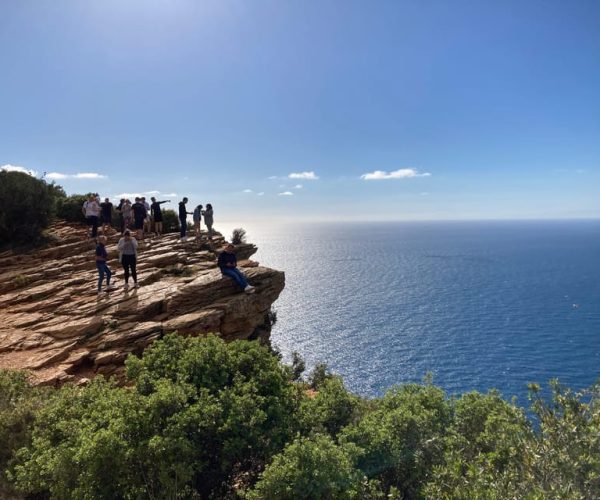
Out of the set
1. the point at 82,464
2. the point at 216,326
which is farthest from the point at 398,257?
the point at 82,464

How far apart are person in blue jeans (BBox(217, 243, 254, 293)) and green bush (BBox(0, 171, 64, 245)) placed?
613 inches

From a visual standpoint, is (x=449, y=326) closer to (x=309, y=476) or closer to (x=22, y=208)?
(x=309, y=476)

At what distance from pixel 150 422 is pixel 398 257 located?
14907cm

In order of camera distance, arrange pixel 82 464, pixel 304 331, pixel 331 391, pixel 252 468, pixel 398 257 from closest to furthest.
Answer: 1. pixel 82 464
2. pixel 252 468
3. pixel 331 391
4. pixel 304 331
5. pixel 398 257

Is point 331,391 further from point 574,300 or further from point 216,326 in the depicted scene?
point 574,300

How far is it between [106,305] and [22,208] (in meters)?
14.7

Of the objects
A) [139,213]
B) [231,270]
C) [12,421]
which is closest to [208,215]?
[139,213]

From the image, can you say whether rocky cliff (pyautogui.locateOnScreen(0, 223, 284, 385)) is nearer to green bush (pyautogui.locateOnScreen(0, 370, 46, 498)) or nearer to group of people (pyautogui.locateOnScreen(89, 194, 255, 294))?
group of people (pyautogui.locateOnScreen(89, 194, 255, 294))

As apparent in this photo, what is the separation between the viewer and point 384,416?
11.5 metres

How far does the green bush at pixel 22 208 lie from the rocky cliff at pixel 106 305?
1905mm

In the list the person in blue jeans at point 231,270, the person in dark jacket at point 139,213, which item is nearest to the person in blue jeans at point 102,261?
the person in blue jeans at point 231,270

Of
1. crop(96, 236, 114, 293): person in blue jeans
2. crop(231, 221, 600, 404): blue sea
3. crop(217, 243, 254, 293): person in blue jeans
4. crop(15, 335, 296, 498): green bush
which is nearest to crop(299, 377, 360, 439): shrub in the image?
crop(15, 335, 296, 498): green bush

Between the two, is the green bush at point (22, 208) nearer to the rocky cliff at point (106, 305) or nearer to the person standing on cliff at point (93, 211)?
the rocky cliff at point (106, 305)

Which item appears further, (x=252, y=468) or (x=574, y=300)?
(x=574, y=300)
